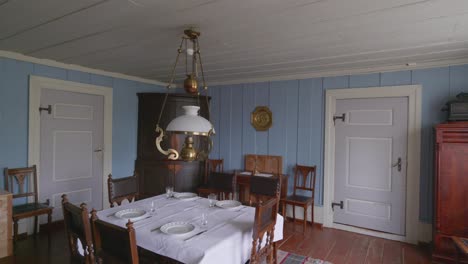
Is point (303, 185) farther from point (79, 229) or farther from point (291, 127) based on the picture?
point (79, 229)

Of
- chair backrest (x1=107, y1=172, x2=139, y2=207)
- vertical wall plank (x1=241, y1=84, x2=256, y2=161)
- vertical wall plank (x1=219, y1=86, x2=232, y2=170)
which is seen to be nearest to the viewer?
chair backrest (x1=107, y1=172, x2=139, y2=207)

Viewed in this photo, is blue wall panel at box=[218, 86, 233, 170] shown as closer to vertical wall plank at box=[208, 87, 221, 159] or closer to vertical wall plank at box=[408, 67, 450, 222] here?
vertical wall plank at box=[208, 87, 221, 159]

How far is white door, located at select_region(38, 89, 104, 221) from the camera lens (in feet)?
11.6

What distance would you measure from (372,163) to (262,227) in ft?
8.20

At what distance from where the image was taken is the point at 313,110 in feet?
13.1

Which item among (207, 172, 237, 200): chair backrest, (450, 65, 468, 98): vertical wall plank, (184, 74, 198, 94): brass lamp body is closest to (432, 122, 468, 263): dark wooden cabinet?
(450, 65, 468, 98): vertical wall plank

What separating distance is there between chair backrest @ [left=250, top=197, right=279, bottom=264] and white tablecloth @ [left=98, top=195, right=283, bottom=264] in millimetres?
98

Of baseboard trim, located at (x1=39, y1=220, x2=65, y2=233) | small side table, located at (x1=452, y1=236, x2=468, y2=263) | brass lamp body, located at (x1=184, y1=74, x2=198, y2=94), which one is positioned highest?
brass lamp body, located at (x1=184, y1=74, x2=198, y2=94)

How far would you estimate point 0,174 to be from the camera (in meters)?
3.13

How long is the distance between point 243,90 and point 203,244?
333 centimetres

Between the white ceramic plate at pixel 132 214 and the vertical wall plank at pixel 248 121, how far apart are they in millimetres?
2575

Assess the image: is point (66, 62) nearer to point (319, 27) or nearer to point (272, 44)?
point (272, 44)

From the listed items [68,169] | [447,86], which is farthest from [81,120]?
[447,86]

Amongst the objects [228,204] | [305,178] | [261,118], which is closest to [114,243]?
[228,204]
